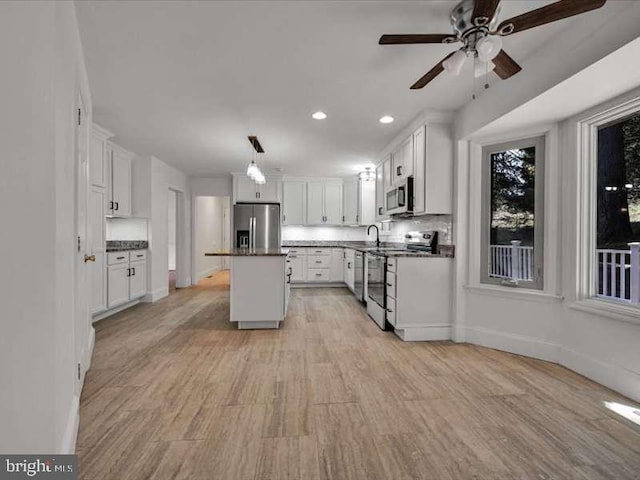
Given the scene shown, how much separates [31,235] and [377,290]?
3.44 meters

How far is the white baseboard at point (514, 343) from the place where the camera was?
9.10 ft

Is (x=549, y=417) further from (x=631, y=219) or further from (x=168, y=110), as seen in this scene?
(x=168, y=110)

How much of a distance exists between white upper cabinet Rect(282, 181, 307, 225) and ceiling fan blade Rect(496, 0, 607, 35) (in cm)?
541

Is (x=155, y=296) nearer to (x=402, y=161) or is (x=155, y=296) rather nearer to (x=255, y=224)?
(x=255, y=224)

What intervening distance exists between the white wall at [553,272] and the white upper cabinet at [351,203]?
11.6 ft

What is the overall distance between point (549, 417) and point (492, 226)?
182cm

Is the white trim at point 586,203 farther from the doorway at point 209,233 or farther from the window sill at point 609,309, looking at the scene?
the doorway at point 209,233

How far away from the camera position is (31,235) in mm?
1024

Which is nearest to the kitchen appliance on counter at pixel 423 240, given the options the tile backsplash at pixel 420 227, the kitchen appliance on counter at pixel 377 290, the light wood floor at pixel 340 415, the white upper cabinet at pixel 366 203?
the tile backsplash at pixel 420 227

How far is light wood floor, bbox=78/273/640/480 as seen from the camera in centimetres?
150

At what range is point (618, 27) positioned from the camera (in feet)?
5.70

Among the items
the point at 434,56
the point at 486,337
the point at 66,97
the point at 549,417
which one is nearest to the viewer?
the point at 66,97

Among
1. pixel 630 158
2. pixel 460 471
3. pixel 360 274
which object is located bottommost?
pixel 460 471

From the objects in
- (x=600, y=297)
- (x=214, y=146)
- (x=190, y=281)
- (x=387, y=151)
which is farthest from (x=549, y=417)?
(x=190, y=281)
